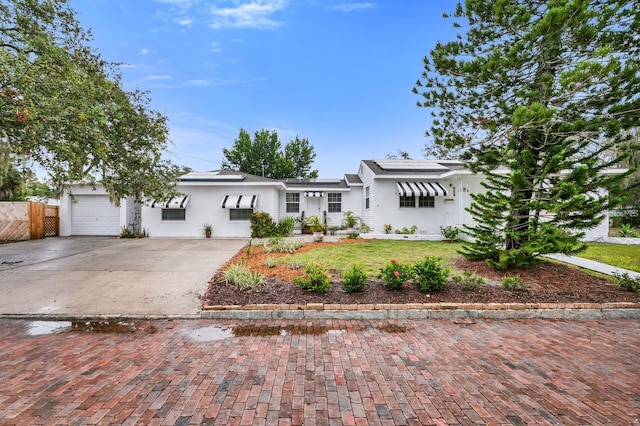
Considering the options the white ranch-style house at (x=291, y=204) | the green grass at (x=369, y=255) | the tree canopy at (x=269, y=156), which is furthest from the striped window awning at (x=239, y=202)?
the tree canopy at (x=269, y=156)

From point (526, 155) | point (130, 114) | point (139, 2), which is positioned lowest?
point (526, 155)

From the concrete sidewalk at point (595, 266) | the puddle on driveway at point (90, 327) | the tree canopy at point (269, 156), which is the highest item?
the tree canopy at point (269, 156)

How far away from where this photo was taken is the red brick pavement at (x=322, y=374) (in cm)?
251

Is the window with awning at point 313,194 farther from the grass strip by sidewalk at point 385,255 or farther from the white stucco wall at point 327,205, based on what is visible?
the grass strip by sidewalk at point 385,255

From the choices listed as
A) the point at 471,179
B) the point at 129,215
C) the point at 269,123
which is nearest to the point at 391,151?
the point at 269,123

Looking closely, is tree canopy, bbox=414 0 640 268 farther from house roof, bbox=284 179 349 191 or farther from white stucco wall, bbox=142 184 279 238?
white stucco wall, bbox=142 184 279 238

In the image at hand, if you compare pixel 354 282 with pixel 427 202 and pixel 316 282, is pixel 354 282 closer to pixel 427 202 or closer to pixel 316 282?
pixel 316 282

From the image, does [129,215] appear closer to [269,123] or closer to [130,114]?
[130,114]

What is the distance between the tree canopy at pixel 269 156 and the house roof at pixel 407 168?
1700cm

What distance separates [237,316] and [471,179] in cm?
1285

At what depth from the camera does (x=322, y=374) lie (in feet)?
10.4

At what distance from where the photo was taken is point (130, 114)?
378 inches

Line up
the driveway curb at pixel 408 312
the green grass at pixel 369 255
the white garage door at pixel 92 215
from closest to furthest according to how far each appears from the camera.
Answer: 1. the driveway curb at pixel 408 312
2. the green grass at pixel 369 255
3. the white garage door at pixel 92 215

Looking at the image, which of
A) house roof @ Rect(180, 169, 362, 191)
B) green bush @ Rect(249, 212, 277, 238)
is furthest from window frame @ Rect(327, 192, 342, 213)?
green bush @ Rect(249, 212, 277, 238)
